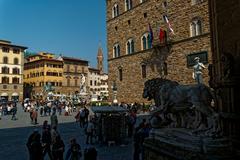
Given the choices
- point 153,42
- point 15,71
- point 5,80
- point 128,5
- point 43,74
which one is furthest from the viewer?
point 43,74

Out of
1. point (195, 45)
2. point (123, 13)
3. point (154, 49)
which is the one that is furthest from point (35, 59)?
point (195, 45)

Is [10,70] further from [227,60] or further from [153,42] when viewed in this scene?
[227,60]

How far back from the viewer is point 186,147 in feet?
15.9

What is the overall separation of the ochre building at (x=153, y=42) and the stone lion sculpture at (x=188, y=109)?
16.3 m

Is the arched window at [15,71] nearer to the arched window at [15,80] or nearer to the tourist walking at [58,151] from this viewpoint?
the arched window at [15,80]

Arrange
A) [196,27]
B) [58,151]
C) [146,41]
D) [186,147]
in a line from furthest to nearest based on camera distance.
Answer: [146,41]
[196,27]
[58,151]
[186,147]

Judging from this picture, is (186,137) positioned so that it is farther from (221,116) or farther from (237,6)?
(237,6)

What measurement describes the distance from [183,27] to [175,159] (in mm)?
21042

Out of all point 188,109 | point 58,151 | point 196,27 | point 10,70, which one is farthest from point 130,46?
point 10,70

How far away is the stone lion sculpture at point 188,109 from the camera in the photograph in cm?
526

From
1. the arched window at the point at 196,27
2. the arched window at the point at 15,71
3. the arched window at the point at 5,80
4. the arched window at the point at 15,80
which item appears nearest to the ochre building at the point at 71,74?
the arched window at the point at 15,80

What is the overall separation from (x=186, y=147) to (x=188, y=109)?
4.38 feet

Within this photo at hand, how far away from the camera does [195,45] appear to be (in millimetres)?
23094

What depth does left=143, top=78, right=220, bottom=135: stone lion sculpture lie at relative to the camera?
526cm
